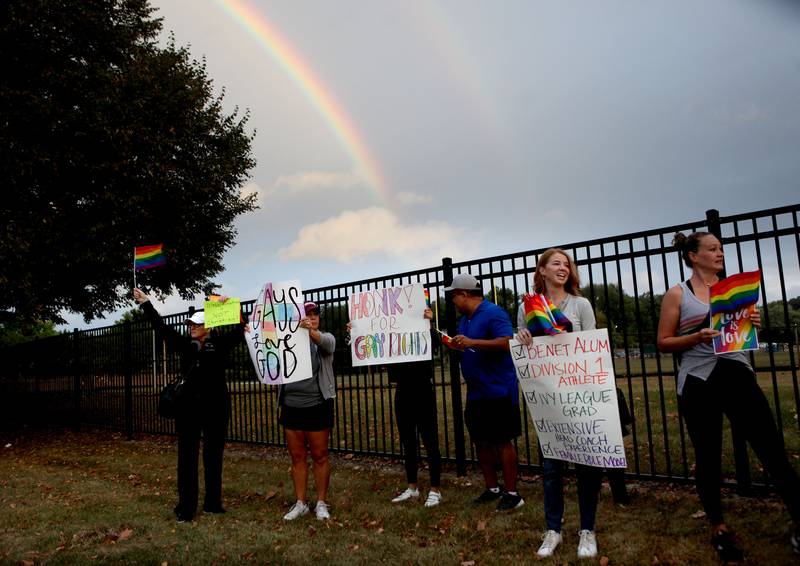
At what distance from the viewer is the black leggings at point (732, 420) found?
3.53m

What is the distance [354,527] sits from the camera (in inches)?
210

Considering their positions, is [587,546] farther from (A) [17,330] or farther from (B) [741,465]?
(A) [17,330]

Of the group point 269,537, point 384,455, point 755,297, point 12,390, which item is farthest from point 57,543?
point 12,390

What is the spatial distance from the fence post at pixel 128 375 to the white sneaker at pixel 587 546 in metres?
11.0

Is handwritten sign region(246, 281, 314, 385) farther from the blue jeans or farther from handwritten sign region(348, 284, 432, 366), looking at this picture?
the blue jeans

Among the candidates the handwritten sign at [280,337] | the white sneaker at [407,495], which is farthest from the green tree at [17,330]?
the white sneaker at [407,495]

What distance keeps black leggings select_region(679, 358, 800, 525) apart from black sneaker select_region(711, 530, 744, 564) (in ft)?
0.28

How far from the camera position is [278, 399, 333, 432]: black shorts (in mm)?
5527

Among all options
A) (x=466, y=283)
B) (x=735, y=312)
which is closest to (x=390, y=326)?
(x=466, y=283)

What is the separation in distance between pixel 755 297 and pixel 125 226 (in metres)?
14.3

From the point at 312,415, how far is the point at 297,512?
3.28 feet

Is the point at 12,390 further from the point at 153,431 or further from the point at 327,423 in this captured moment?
the point at 327,423

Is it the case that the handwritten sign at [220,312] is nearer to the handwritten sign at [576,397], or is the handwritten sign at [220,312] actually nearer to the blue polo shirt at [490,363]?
the blue polo shirt at [490,363]

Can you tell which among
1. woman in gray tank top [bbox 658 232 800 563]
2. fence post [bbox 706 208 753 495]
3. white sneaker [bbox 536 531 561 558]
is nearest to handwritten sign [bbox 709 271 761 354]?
woman in gray tank top [bbox 658 232 800 563]
